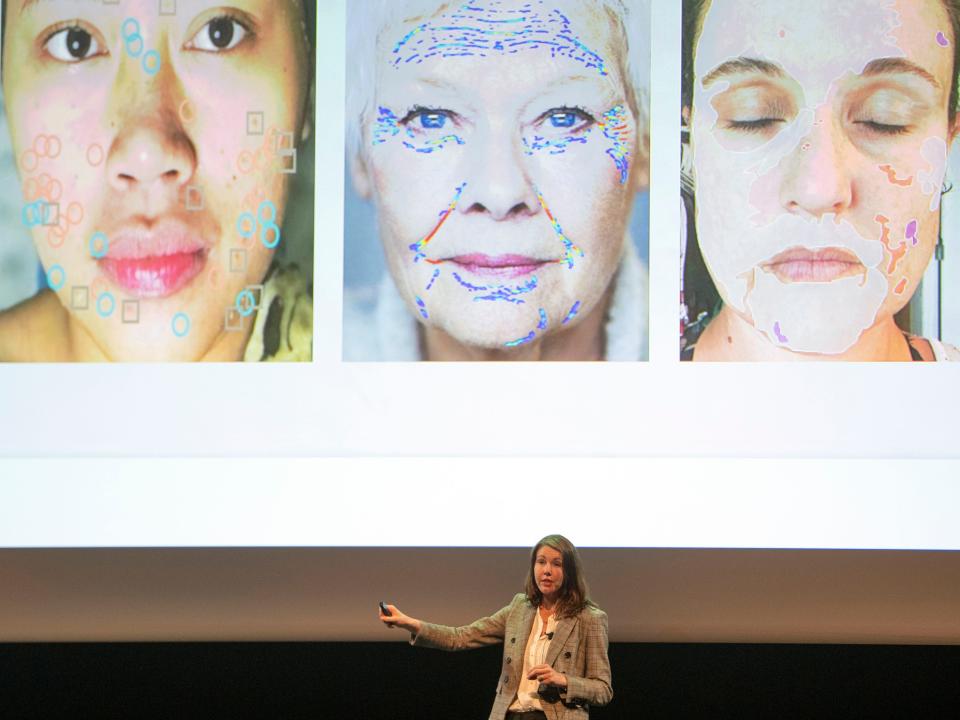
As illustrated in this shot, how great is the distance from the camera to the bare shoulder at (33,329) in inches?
153

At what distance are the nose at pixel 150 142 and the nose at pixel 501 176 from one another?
33.6 inches

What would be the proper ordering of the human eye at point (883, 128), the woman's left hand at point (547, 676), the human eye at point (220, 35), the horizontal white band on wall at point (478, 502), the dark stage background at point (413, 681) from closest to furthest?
the woman's left hand at point (547, 676) → the horizontal white band on wall at point (478, 502) → the human eye at point (883, 128) → the human eye at point (220, 35) → the dark stage background at point (413, 681)

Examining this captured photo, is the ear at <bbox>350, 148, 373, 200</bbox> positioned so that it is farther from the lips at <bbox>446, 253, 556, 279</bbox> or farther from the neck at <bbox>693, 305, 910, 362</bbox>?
the neck at <bbox>693, 305, 910, 362</bbox>

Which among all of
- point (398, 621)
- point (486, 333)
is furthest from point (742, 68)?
point (398, 621)

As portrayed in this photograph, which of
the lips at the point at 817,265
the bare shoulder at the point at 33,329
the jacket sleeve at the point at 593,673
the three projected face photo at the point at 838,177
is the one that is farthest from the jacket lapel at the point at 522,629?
the bare shoulder at the point at 33,329

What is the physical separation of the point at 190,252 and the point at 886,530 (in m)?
2.17

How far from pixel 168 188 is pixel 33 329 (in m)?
0.59

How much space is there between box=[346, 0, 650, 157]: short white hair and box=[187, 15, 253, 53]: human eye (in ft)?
1.07

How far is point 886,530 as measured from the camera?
145 inches

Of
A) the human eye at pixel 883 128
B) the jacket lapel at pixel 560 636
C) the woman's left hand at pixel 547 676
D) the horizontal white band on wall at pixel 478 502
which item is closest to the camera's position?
the woman's left hand at pixel 547 676

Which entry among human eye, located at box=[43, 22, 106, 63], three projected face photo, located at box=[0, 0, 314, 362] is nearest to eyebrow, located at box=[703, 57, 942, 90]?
three projected face photo, located at box=[0, 0, 314, 362]

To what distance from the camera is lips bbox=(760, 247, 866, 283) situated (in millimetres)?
3770

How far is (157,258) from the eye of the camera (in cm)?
387
